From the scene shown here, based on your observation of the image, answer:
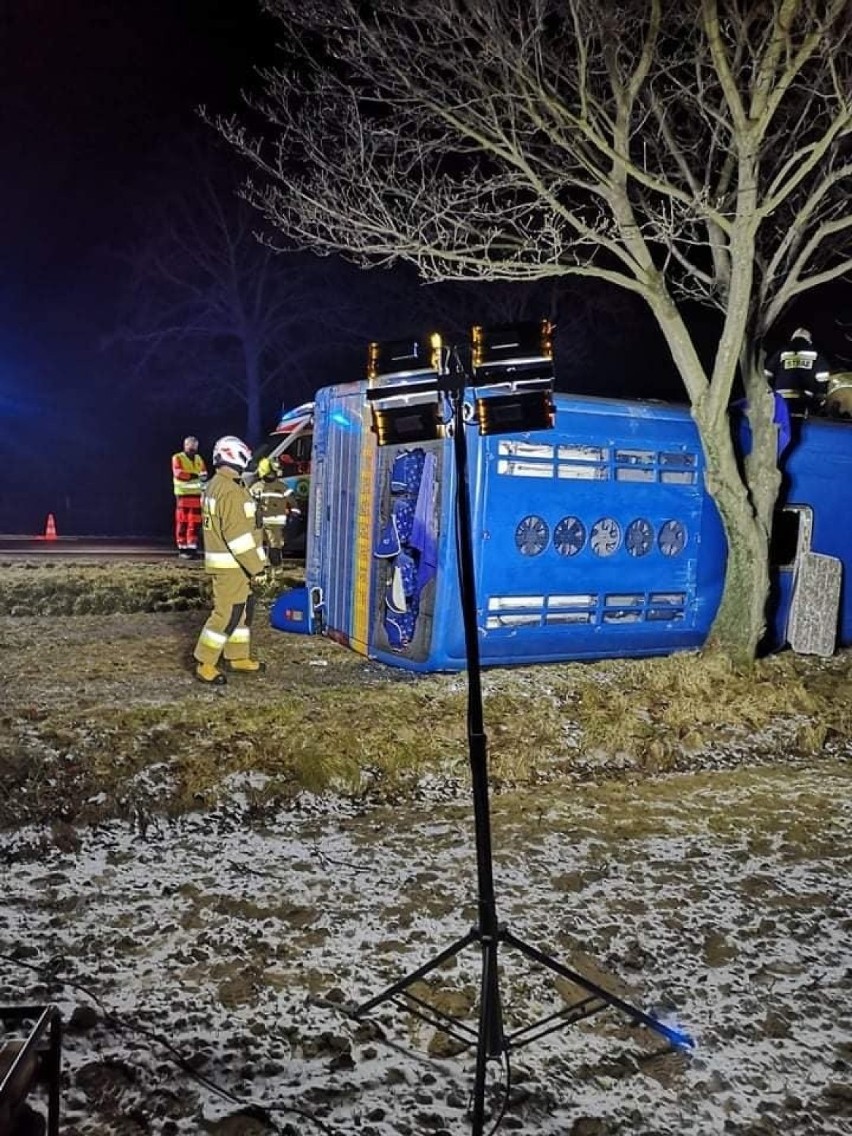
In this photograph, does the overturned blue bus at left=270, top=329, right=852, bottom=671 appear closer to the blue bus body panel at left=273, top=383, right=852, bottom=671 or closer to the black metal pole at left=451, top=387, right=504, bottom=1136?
the blue bus body panel at left=273, top=383, right=852, bottom=671

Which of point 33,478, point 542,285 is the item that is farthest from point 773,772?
point 33,478

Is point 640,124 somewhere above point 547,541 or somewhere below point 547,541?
above

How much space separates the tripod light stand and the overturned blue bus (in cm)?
328

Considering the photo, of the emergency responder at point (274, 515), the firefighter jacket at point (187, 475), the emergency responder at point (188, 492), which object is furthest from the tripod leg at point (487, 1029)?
the firefighter jacket at point (187, 475)

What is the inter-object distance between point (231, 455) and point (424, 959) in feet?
15.2

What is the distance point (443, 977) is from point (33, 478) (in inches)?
1088

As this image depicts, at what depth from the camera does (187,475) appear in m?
14.6

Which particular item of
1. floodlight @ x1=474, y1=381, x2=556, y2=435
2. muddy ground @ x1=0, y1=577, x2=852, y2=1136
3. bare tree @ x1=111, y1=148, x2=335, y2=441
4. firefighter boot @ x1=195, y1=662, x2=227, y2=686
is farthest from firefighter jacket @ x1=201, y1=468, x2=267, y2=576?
bare tree @ x1=111, y1=148, x2=335, y2=441

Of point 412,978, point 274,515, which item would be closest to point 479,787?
point 412,978

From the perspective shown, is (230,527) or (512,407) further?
(230,527)

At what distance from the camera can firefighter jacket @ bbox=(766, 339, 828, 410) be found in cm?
940

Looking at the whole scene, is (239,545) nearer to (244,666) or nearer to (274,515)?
(244,666)

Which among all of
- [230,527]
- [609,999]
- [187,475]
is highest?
[187,475]

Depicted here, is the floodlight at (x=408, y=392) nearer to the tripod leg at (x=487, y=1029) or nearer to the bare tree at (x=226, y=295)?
the tripod leg at (x=487, y=1029)
